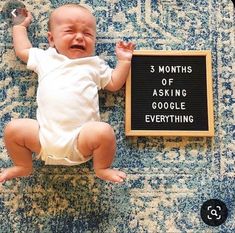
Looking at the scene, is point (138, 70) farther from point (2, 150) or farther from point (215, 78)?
point (2, 150)

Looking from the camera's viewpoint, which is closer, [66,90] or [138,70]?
[66,90]

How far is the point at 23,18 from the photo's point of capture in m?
→ 1.23

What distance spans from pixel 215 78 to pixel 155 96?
15 cm

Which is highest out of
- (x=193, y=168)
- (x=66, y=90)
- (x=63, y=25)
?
(x=63, y=25)

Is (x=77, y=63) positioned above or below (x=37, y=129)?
above

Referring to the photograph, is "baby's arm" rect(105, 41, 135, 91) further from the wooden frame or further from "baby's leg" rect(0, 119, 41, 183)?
"baby's leg" rect(0, 119, 41, 183)

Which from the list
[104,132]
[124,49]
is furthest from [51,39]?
[104,132]

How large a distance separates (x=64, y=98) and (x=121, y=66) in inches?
6.5

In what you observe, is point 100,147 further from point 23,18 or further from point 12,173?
point 23,18

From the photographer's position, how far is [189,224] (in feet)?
3.77

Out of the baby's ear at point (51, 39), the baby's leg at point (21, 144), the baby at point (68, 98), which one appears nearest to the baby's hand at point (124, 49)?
the baby at point (68, 98)

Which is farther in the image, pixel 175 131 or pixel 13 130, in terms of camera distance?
pixel 175 131

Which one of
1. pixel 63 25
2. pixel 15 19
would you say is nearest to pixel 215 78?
pixel 63 25

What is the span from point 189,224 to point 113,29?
497 mm
